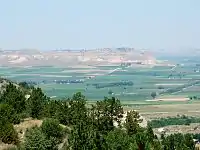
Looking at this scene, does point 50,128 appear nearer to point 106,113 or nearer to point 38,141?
point 38,141

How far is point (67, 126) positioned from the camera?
49.0m

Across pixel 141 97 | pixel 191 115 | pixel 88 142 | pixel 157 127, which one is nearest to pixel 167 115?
pixel 191 115

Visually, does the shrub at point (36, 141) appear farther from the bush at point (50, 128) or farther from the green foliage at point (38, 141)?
the bush at point (50, 128)

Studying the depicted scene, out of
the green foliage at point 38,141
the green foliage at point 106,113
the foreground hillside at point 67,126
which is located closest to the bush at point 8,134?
the foreground hillside at point 67,126

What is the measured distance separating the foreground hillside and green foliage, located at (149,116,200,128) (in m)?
64.8

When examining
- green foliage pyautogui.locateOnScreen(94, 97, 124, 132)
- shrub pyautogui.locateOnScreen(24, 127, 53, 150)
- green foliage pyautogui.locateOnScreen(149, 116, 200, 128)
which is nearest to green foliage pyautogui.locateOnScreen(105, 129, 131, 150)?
shrub pyautogui.locateOnScreen(24, 127, 53, 150)

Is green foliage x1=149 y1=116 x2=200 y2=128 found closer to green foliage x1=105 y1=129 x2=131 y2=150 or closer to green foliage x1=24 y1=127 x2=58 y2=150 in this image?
green foliage x1=105 y1=129 x2=131 y2=150

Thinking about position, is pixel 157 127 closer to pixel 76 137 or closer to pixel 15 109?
pixel 15 109

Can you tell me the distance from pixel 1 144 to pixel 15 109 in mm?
11566

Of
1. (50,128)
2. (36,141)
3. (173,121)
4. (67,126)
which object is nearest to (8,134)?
(36,141)

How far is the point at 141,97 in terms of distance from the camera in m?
196

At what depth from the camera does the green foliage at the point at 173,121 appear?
124512 mm

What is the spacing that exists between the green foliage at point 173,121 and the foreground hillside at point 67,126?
2553 inches

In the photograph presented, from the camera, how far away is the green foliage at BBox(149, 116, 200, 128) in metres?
125
